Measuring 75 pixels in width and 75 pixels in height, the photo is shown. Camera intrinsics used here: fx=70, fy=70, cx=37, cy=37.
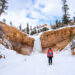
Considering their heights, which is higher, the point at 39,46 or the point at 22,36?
the point at 22,36

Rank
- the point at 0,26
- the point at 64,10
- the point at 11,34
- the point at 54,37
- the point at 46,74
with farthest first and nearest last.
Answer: the point at 64,10 → the point at 54,37 → the point at 11,34 → the point at 0,26 → the point at 46,74

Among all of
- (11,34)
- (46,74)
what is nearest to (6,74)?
(46,74)

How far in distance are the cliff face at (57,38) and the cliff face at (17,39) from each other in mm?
3721

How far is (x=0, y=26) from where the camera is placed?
13719 millimetres

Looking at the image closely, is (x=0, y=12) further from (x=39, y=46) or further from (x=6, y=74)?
(x=6, y=74)

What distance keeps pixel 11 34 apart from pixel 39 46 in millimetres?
8355

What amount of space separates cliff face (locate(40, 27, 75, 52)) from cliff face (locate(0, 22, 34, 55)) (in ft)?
12.2

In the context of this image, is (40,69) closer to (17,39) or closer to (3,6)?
(17,39)

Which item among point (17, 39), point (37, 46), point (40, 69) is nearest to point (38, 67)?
point (40, 69)

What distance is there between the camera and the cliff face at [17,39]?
47.0 ft

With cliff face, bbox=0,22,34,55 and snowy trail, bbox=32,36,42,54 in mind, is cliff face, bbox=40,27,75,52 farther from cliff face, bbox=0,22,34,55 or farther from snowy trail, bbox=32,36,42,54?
cliff face, bbox=0,22,34,55

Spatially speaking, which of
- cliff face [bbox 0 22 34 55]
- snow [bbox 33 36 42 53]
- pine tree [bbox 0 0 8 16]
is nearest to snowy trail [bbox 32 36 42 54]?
snow [bbox 33 36 42 53]

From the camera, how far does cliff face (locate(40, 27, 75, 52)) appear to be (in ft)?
57.0

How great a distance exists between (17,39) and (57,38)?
10142mm
